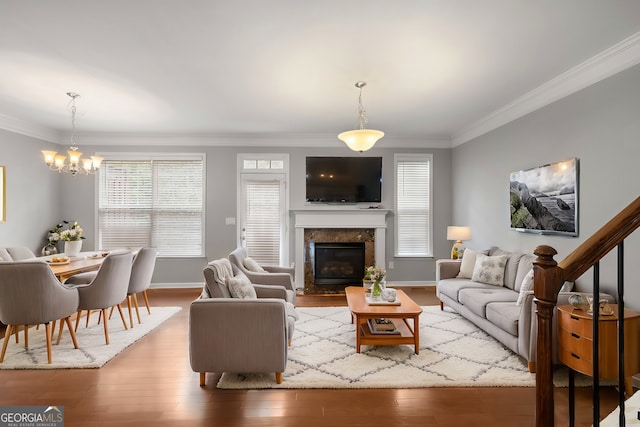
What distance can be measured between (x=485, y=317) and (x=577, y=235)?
1.24 meters

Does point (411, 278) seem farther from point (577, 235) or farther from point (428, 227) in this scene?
point (577, 235)

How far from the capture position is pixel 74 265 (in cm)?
373

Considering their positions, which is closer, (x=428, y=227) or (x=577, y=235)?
(x=577, y=235)

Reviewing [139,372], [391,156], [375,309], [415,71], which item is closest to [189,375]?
[139,372]

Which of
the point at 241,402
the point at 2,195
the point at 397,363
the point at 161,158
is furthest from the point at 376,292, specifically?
the point at 2,195

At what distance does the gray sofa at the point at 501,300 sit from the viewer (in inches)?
110

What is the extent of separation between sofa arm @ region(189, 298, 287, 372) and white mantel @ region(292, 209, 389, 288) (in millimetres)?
3301

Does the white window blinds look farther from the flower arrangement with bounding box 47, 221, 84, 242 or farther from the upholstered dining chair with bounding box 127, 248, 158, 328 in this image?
the flower arrangement with bounding box 47, 221, 84, 242

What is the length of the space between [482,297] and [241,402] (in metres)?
2.69

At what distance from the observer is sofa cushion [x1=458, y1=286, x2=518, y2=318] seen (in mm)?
3500

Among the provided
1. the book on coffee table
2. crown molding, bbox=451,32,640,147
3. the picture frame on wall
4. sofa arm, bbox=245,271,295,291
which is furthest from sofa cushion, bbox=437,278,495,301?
the picture frame on wall

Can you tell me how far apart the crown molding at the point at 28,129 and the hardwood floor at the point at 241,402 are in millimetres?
3802

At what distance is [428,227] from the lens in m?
6.18

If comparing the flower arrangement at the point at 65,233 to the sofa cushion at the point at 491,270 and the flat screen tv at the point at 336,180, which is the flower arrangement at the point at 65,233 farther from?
the sofa cushion at the point at 491,270
